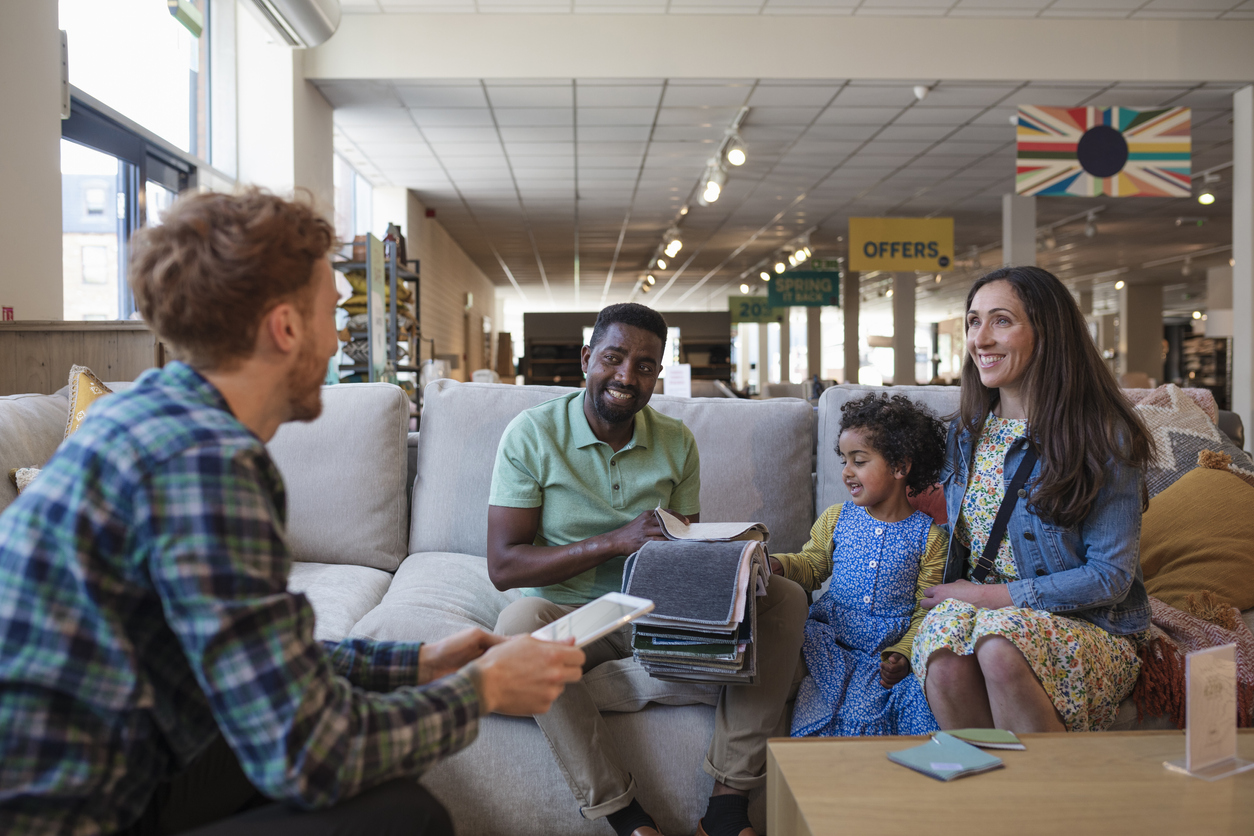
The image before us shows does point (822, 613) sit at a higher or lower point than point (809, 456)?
lower

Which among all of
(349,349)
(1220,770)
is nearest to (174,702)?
(1220,770)

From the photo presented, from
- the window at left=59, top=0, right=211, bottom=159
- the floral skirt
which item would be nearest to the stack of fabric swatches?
the floral skirt

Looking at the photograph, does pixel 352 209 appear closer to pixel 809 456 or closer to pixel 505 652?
pixel 809 456

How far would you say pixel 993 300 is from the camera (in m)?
1.83

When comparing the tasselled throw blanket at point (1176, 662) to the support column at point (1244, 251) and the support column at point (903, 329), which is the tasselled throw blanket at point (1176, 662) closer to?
the support column at point (1244, 251)

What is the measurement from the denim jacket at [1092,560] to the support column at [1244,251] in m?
5.27

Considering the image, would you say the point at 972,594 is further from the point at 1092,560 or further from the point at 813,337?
the point at 813,337

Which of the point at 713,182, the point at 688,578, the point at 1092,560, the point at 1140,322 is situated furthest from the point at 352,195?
the point at 1140,322

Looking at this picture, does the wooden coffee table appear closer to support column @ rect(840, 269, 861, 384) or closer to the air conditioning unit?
the air conditioning unit

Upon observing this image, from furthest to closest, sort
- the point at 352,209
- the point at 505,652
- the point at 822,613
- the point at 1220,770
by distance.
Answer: the point at 352,209
the point at 822,613
the point at 1220,770
the point at 505,652

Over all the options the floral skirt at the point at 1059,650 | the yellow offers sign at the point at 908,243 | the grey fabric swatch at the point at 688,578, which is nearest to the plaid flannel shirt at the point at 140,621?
the grey fabric swatch at the point at 688,578

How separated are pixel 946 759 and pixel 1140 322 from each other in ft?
62.2

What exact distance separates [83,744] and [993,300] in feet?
5.72

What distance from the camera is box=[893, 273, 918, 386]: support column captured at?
11.6 meters
